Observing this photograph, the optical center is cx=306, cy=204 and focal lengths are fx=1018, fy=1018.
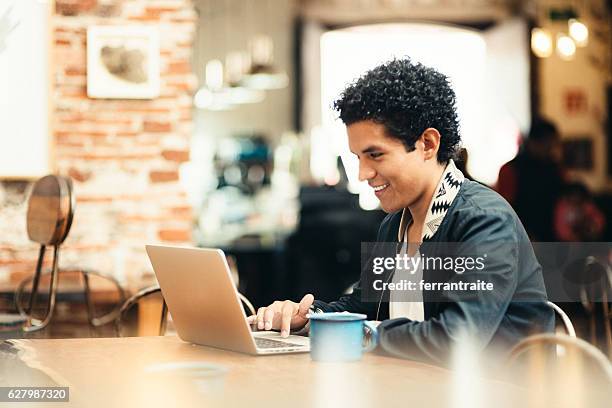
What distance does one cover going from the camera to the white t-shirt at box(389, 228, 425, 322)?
2131 millimetres

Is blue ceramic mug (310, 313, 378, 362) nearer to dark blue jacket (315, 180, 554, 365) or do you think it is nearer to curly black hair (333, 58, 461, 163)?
dark blue jacket (315, 180, 554, 365)

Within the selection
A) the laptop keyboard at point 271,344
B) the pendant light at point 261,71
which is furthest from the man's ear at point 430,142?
the pendant light at point 261,71

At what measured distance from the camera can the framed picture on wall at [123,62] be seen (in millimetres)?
4363

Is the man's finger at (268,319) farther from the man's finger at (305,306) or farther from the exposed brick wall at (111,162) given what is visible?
the exposed brick wall at (111,162)

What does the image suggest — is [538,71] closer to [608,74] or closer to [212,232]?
[608,74]

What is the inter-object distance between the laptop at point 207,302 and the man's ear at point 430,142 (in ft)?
1.54

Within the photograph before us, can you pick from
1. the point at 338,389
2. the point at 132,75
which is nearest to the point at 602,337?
the point at 132,75

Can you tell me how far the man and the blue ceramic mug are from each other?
10 cm

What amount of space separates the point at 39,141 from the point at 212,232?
165 inches

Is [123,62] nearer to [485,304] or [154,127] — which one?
[154,127]

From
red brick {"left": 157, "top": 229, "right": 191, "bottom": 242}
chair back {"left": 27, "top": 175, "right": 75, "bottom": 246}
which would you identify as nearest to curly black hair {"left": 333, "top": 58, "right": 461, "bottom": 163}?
chair back {"left": 27, "top": 175, "right": 75, "bottom": 246}

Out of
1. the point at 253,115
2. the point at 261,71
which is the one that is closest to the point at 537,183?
the point at 261,71

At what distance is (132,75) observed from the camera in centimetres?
440

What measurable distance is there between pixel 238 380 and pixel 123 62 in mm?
2949
